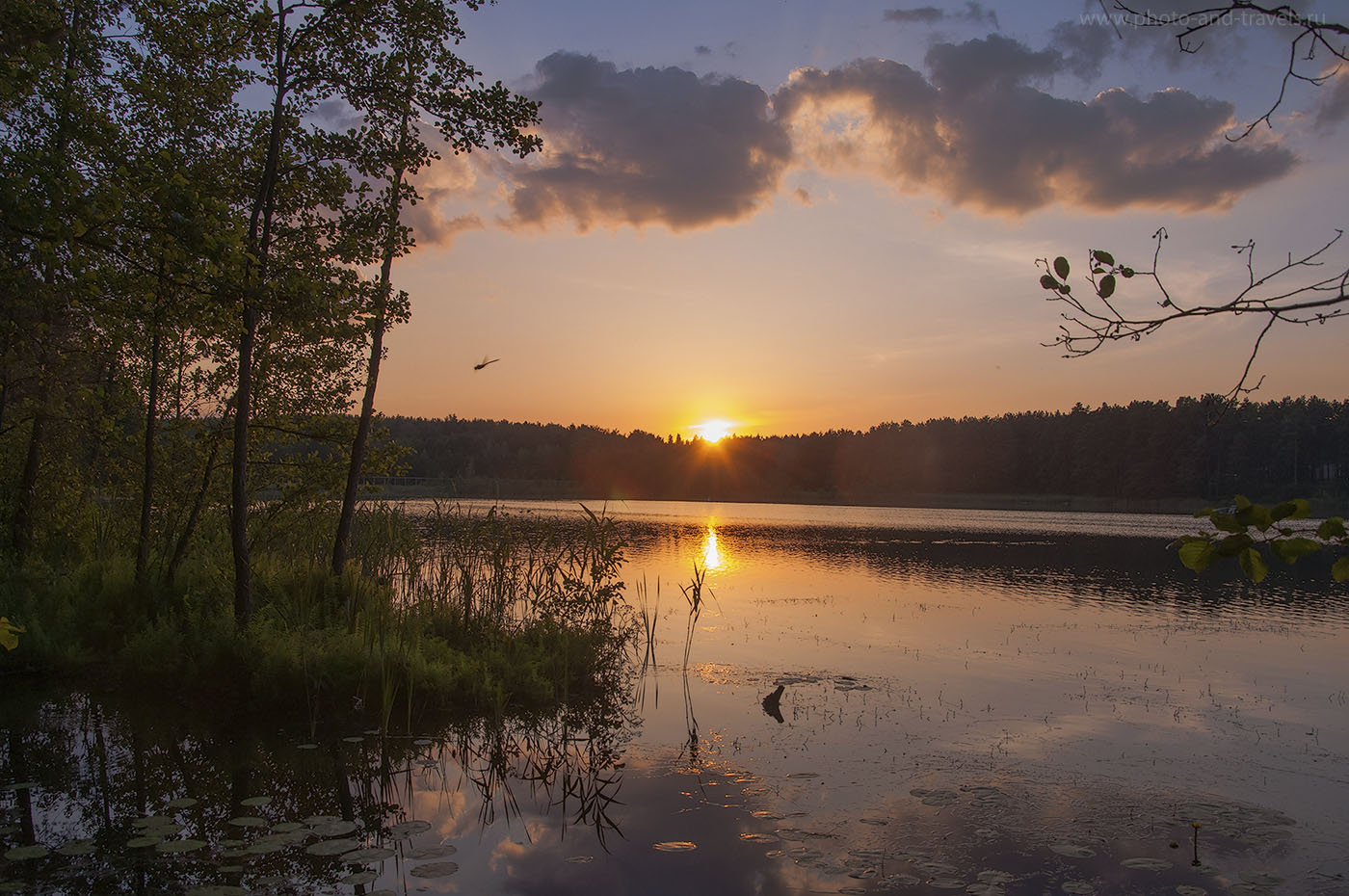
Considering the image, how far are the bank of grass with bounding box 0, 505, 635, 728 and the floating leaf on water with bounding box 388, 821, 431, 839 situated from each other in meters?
2.63

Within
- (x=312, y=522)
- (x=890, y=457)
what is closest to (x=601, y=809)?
(x=312, y=522)

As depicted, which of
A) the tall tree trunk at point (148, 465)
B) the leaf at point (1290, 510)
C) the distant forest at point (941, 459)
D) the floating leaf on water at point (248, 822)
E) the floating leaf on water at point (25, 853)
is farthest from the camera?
the distant forest at point (941, 459)

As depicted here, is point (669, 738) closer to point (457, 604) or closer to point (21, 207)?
point (457, 604)

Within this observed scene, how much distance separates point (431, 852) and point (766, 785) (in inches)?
140

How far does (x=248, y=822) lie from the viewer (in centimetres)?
720

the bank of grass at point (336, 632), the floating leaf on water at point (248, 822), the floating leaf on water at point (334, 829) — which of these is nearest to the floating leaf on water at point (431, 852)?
the floating leaf on water at point (334, 829)

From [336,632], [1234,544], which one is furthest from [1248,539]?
[336,632]

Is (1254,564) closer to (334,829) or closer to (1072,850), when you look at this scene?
(1072,850)

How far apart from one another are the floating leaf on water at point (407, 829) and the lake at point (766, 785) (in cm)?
2

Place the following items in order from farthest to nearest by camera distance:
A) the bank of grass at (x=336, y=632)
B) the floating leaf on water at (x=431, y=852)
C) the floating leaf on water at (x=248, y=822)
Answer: the bank of grass at (x=336, y=632) < the floating leaf on water at (x=248, y=822) < the floating leaf on water at (x=431, y=852)

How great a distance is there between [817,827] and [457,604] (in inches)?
342

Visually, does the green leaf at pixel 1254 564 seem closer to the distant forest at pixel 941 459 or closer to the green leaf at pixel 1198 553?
the green leaf at pixel 1198 553

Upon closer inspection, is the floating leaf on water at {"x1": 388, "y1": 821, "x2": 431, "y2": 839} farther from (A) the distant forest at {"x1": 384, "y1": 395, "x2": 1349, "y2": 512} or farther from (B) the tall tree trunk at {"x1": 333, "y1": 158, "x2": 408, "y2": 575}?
(A) the distant forest at {"x1": 384, "y1": 395, "x2": 1349, "y2": 512}

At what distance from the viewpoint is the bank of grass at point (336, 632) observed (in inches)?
438
